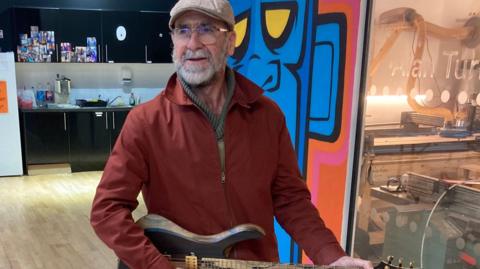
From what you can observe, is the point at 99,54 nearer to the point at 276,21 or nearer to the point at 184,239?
the point at 276,21

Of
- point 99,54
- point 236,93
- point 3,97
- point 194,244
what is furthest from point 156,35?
point 194,244

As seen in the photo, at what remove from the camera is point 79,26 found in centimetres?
668

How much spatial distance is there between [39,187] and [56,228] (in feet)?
5.52

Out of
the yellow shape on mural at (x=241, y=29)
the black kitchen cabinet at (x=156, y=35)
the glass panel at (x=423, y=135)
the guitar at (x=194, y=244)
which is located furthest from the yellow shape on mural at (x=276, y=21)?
the black kitchen cabinet at (x=156, y=35)

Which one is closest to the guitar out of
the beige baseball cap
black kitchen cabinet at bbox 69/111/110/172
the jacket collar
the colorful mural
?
the jacket collar

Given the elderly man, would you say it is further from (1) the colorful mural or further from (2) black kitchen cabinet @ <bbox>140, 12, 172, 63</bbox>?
(2) black kitchen cabinet @ <bbox>140, 12, 172, 63</bbox>

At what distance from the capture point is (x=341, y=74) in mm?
2518

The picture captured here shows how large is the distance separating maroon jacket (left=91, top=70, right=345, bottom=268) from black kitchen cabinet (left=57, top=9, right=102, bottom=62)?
5700 mm

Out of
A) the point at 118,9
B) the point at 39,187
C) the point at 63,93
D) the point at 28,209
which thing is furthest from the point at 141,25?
the point at 28,209

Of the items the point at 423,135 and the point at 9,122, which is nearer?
the point at 423,135

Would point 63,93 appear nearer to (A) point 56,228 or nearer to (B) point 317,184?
(A) point 56,228

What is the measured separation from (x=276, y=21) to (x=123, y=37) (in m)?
4.46

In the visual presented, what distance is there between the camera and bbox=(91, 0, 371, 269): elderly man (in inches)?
56.5

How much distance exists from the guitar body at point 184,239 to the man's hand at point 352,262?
27 cm
